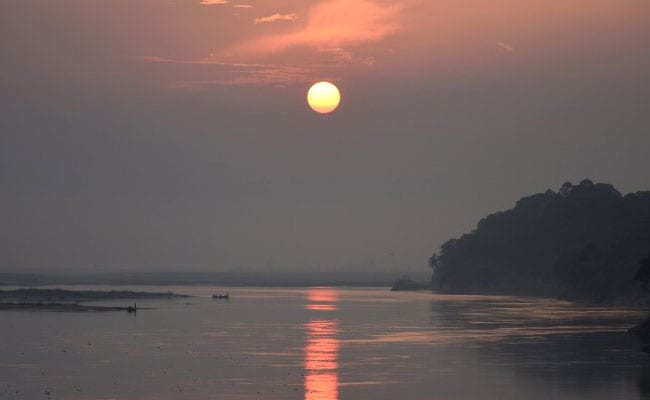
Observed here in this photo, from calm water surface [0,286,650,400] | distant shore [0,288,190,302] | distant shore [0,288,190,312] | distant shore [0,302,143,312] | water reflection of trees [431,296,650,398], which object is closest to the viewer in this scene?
calm water surface [0,286,650,400]

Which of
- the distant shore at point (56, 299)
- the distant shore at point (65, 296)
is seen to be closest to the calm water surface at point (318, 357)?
the distant shore at point (56, 299)

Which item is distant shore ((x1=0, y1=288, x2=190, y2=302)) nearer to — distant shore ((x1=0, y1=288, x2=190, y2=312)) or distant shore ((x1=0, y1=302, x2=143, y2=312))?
distant shore ((x1=0, y1=288, x2=190, y2=312))

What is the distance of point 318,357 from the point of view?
6925 cm

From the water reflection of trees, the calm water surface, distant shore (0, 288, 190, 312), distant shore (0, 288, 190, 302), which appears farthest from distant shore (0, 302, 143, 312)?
the water reflection of trees

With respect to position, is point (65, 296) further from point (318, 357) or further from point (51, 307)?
point (318, 357)

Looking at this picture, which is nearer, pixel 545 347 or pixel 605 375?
pixel 605 375

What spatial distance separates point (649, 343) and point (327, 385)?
3281 cm

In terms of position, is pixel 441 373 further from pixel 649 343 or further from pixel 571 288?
pixel 571 288

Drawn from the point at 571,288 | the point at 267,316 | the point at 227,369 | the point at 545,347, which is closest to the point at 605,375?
the point at 545,347

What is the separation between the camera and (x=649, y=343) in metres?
77.8

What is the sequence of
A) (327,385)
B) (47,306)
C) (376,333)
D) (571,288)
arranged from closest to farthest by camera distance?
(327,385), (376,333), (47,306), (571,288)

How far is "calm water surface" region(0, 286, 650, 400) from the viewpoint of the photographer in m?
53.5

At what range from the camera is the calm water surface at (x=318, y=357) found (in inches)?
2108

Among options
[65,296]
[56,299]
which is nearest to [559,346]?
[56,299]
